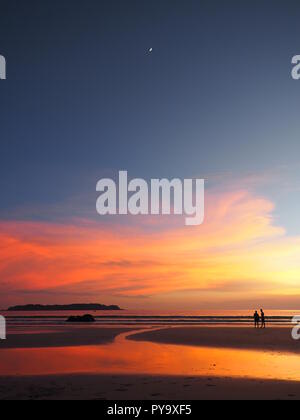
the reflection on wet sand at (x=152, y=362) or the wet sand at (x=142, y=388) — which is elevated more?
the wet sand at (x=142, y=388)

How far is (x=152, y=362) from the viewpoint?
21156mm

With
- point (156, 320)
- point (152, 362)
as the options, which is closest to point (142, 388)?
point (152, 362)

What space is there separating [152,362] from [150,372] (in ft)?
10.7

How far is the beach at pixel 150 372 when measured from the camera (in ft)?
44.9

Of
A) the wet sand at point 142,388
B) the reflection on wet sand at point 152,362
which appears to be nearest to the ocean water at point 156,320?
the reflection on wet sand at point 152,362

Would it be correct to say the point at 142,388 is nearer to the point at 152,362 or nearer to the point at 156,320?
the point at 152,362

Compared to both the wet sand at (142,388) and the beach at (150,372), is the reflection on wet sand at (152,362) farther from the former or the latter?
the wet sand at (142,388)

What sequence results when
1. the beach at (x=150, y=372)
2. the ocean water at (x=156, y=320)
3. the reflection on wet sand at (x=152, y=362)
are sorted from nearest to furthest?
the beach at (x=150, y=372)
the reflection on wet sand at (x=152, y=362)
the ocean water at (x=156, y=320)

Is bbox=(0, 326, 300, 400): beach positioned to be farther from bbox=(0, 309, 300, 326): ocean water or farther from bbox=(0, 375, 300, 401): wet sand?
bbox=(0, 309, 300, 326): ocean water

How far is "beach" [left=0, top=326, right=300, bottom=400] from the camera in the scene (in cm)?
1368

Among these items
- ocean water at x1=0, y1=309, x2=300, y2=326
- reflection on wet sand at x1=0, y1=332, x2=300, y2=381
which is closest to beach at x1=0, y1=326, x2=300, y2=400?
reflection on wet sand at x1=0, y1=332, x2=300, y2=381

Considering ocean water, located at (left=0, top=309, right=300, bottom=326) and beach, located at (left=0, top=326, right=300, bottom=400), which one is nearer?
beach, located at (left=0, top=326, right=300, bottom=400)
